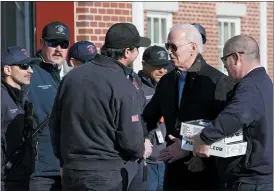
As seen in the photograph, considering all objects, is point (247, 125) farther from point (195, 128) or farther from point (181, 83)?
point (181, 83)

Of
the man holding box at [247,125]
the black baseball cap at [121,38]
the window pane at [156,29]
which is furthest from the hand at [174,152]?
the window pane at [156,29]

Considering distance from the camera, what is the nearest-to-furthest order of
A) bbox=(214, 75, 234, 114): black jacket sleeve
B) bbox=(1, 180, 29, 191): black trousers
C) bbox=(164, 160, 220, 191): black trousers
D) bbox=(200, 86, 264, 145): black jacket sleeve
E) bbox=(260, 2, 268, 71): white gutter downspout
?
bbox=(200, 86, 264, 145): black jacket sleeve, bbox=(214, 75, 234, 114): black jacket sleeve, bbox=(164, 160, 220, 191): black trousers, bbox=(1, 180, 29, 191): black trousers, bbox=(260, 2, 268, 71): white gutter downspout

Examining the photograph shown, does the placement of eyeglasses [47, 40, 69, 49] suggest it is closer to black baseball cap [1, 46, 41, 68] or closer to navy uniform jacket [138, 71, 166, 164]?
black baseball cap [1, 46, 41, 68]

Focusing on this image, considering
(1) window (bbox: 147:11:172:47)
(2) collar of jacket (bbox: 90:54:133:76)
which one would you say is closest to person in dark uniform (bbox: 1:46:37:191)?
(2) collar of jacket (bbox: 90:54:133:76)

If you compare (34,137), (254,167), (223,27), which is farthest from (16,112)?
(223,27)

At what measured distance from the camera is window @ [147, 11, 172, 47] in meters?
13.4

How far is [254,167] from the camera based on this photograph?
17.3 ft

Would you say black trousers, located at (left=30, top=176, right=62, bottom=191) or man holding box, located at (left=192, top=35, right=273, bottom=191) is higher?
man holding box, located at (left=192, top=35, right=273, bottom=191)

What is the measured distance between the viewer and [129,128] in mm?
5355

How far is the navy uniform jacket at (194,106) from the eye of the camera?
5.75 m

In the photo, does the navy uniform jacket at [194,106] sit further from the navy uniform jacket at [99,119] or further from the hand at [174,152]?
the navy uniform jacket at [99,119]

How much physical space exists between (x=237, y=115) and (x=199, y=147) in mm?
422

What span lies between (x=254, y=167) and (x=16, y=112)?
2.20m

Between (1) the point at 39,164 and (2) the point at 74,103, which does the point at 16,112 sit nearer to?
(1) the point at 39,164
